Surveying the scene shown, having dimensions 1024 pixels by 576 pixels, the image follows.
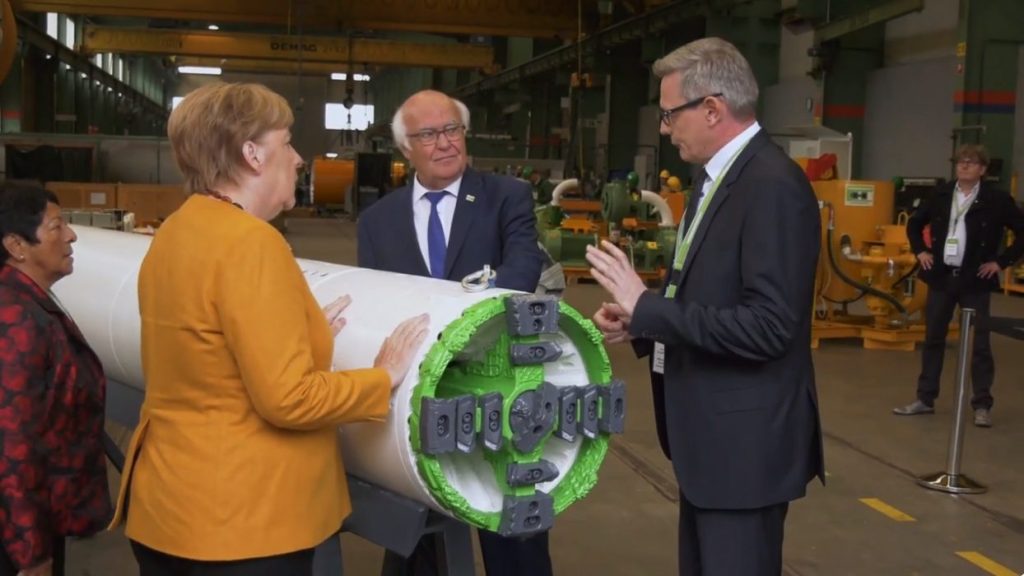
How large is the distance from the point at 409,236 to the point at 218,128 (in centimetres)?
105

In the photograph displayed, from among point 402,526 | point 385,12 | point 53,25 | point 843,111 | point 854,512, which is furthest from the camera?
point 53,25

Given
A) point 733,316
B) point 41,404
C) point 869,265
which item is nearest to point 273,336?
point 733,316

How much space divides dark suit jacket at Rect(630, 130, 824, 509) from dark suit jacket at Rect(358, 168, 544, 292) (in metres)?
0.62

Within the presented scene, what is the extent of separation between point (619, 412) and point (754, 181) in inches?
19.7

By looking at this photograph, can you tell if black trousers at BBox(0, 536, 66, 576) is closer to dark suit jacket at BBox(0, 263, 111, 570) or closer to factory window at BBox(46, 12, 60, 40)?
dark suit jacket at BBox(0, 263, 111, 570)

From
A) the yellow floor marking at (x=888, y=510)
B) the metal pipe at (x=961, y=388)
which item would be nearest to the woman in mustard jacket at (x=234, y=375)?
the yellow floor marking at (x=888, y=510)

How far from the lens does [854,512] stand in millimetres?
4152

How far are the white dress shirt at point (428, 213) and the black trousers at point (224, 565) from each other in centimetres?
108

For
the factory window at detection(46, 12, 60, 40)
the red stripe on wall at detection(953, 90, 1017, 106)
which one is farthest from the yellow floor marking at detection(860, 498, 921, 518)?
the factory window at detection(46, 12, 60, 40)

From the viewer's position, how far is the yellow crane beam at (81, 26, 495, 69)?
20.1 metres

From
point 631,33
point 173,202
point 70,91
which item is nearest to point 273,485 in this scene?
point 173,202

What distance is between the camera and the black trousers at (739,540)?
2035 millimetres

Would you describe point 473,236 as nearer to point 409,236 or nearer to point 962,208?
point 409,236

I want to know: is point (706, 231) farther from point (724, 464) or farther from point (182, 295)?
point (182, 295)
